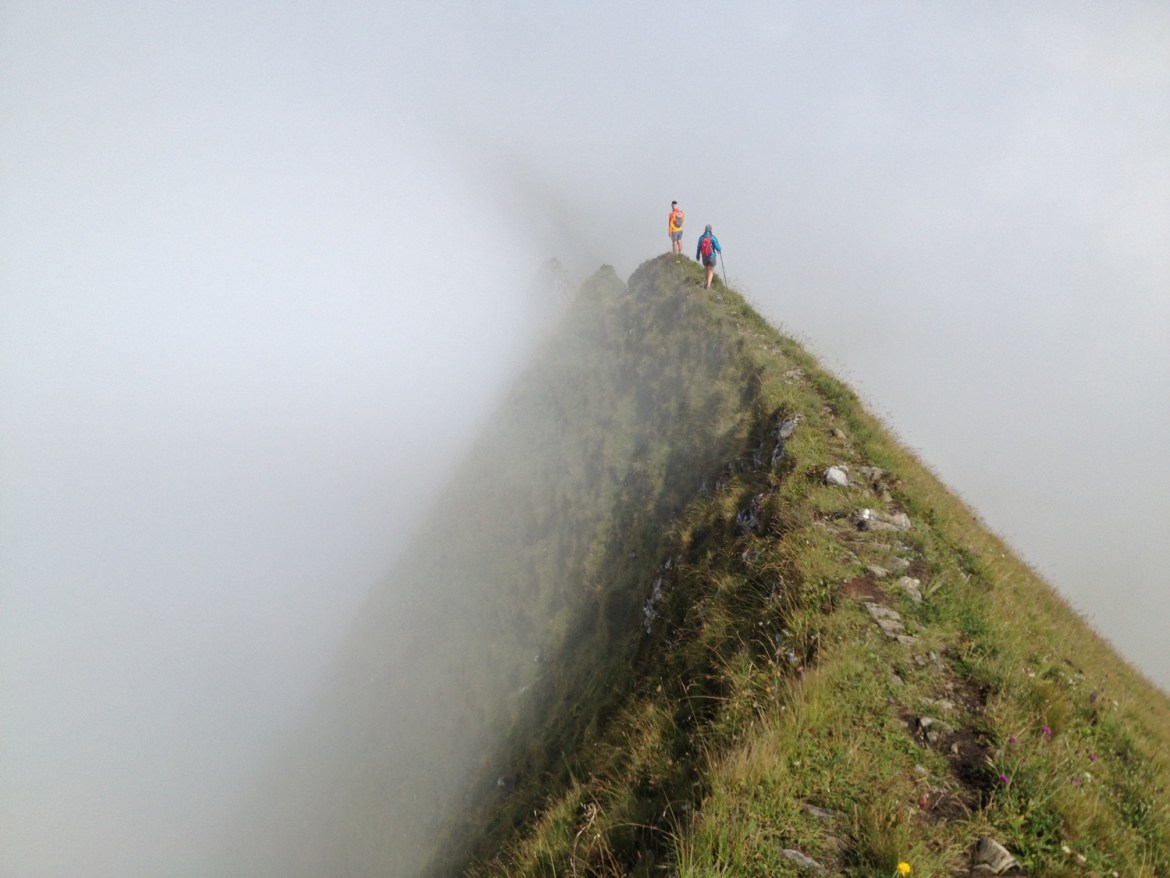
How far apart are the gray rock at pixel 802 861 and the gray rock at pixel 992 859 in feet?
4.69

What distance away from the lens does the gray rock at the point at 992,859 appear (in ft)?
16.2

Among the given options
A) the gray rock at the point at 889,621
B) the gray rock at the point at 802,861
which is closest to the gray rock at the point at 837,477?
the gray rock at the point at 889,621

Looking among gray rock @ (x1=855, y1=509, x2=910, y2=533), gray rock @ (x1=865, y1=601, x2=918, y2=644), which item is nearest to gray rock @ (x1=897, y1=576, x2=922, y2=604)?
gray rock @ (x1=865, y1=601, x2=918, y2=644)

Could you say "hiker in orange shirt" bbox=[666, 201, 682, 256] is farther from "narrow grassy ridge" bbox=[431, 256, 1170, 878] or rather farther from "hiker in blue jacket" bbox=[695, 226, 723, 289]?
"narrow grassy ridge" bbox=[431, 256, 1170, 878]

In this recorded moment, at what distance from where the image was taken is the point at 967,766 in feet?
19.8

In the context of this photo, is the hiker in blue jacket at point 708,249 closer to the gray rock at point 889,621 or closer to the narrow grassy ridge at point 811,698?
the narrow grassy ridge at point 811,698

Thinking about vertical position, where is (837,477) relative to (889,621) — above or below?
above

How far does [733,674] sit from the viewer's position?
7.86 meters

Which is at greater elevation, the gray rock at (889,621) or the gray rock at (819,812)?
the gray rock at (889,621)

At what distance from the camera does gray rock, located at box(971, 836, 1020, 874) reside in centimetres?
494

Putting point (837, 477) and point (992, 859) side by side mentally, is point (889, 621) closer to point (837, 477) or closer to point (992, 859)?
point (992, 859)

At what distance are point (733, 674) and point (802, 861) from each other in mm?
2943

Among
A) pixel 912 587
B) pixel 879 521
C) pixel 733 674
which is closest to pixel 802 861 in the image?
pixel 733 674

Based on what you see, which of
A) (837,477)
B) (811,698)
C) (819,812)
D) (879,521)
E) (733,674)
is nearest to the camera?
(819,812)
